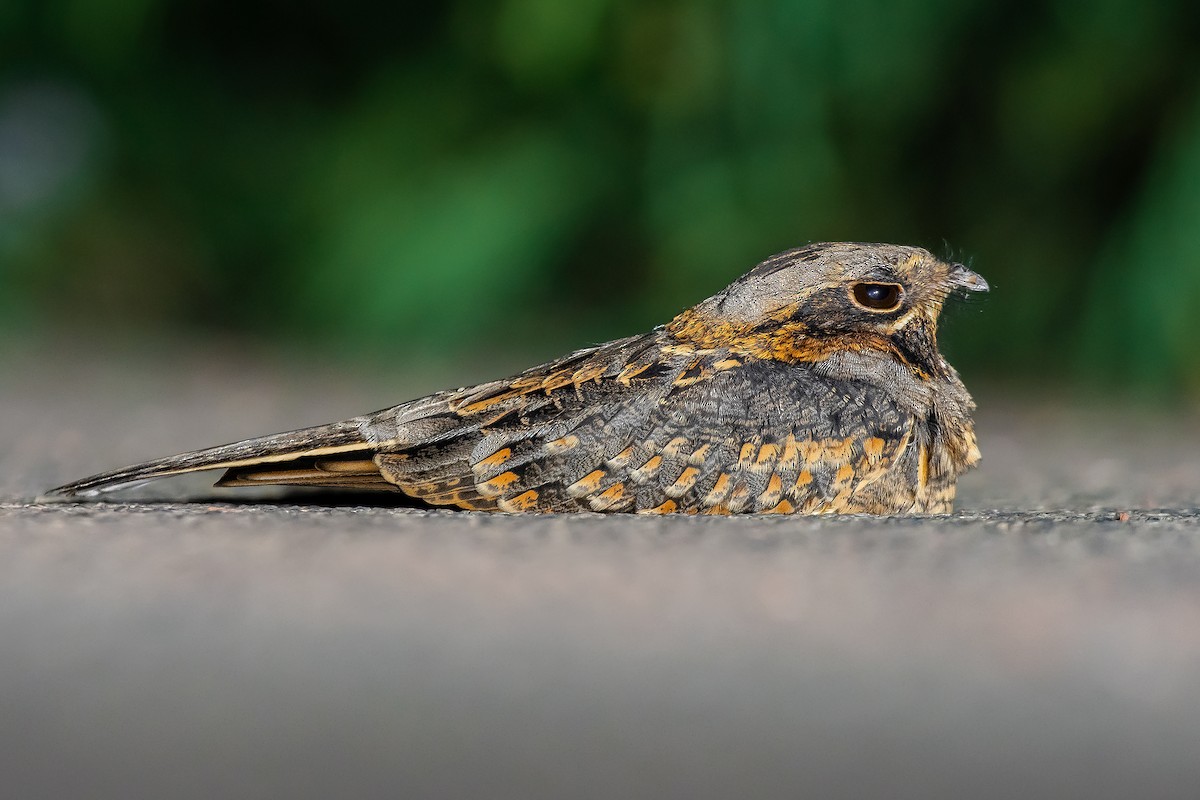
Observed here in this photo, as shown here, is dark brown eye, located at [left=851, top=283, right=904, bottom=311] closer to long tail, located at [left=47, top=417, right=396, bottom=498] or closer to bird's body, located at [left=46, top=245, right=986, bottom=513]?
bird's body, located at [left=46, top=245, right=986, bottom=513]

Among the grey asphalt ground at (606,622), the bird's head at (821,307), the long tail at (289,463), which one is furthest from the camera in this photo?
the bird's head at (821,307)

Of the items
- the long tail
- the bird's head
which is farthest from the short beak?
the long tail

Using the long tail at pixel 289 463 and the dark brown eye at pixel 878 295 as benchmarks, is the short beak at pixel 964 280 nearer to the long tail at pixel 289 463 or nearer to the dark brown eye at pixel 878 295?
the dark brown eye at pixel 878 295

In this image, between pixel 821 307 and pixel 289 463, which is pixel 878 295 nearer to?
pixel 821 307

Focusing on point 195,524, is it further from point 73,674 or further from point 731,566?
point 731,566

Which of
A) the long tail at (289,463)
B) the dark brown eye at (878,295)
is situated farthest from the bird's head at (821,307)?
the long tail at (289,463)

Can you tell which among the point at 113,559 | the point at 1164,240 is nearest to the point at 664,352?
the point at 113,559
